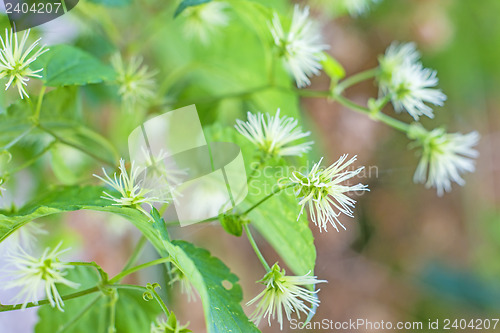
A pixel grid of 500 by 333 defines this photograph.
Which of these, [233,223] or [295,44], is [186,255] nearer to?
[233,223]

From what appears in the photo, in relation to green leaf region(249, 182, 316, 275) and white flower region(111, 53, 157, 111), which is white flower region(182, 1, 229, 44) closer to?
white flower region(111, 53, 157, 111)

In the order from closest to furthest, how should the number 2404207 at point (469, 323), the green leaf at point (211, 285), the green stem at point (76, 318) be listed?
the green leaf at point (211, 285) < the green stem at point (76, 318) < the number 2404207 at point (469, 323)

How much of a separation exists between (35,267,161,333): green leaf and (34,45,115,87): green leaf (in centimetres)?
13

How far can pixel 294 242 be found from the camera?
0.30 m

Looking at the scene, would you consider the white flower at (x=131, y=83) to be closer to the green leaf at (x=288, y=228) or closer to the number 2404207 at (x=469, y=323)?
the green leaf at (x=288, y=228)

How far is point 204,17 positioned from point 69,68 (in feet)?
0.50

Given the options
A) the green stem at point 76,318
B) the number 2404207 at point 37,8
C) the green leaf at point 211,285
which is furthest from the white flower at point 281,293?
the number 2404207 at point 37,8

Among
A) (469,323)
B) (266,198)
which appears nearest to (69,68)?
(266,198)

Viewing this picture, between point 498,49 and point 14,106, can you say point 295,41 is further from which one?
point 498,49

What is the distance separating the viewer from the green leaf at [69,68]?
11.5 inches

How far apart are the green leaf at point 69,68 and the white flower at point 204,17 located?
12cm

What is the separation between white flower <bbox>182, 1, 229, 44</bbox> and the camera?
16.5 inches

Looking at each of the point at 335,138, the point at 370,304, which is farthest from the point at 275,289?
the point at 370,304

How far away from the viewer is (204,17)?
0.43 metres
